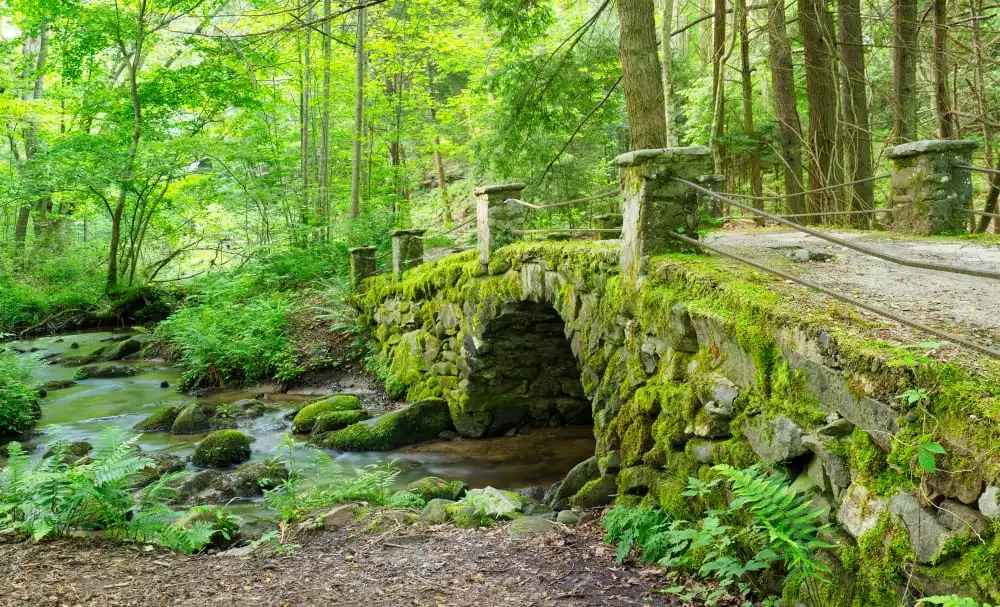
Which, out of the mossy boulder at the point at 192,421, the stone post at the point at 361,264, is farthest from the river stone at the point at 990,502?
the stone post at the point at 361,264

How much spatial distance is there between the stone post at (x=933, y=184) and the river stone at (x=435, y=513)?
18.4ft

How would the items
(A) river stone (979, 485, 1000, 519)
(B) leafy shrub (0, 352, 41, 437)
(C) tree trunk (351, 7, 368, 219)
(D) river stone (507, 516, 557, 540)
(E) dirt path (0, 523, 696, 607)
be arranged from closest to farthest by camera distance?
1. (A) river stone (979, 485, 1000, 519)
2. (E) dirt path (0, 523, 696, 607)
3. (D) river stone (507, 516, 557, 540)
4. (B) leafy shrub (0, 352, 41, 437)
5. (C) tree trunk (351, 7, 368, 219)

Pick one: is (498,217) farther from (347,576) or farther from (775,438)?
(775,438)

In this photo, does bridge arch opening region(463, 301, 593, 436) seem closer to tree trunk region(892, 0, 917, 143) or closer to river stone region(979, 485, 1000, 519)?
tree trunk region(892, 0, 917, 143)

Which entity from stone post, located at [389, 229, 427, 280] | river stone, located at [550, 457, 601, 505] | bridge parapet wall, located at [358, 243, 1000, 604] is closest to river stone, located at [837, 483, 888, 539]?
bridge parapet wall, located at [358, 243, 1000, 604]

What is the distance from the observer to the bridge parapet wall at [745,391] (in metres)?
2.50

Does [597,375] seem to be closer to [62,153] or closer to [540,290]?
[540,290]

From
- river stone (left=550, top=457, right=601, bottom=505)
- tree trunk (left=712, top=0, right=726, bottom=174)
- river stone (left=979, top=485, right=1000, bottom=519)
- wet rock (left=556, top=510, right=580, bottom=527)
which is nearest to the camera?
river stone (left=979, top=485, right=1000, bottom=519)

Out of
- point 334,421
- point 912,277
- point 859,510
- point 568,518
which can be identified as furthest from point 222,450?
point 912,277

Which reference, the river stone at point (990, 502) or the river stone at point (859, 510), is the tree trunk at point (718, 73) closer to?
the river stone at point (859, 510)

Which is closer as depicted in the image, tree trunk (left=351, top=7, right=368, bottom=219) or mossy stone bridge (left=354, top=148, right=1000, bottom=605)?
mossy stone bridge (left=354, top=148, right=1000, bottom=605)

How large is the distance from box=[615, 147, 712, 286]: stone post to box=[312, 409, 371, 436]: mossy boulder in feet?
18.0

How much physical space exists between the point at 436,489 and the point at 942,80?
849 cm

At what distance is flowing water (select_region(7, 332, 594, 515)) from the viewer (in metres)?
8.38
